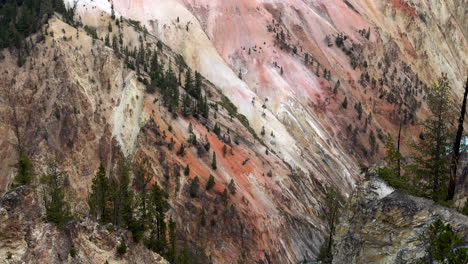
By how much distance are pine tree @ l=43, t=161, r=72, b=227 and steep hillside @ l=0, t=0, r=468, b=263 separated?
3.05 meters

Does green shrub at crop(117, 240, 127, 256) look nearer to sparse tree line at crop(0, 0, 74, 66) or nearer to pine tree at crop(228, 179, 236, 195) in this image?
pine tree at crop(228, 179, 236, 195)

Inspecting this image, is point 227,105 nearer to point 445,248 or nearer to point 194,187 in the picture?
point 194,187

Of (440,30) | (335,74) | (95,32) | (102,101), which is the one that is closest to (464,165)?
(102,101)

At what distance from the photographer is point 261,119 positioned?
210 feet

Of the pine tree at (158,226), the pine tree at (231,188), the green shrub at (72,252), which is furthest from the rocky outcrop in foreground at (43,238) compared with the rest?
the pine tree at (231,188)

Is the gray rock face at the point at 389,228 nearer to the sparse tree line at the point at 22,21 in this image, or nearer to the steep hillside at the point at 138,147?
the steep hillside at the point at 138,147

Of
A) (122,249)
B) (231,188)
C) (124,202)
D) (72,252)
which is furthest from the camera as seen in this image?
(231,188)

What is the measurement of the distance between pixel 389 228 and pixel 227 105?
4352 centimetres

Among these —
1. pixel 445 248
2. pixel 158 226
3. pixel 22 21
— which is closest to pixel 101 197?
pixel 158 226

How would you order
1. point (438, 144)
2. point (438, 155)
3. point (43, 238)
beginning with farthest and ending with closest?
point (438, 155) → point (438, 144) → point (43, 238)

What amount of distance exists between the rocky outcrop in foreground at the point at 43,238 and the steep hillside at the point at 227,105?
59.1 feet

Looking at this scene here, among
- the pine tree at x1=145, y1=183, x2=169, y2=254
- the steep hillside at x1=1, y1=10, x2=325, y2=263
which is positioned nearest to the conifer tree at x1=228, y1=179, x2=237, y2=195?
the steep hillside at x1=1, y1=10, x2=325, y2=263

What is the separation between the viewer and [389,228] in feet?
65.0

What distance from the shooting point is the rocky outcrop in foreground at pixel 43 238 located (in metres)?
21.8
